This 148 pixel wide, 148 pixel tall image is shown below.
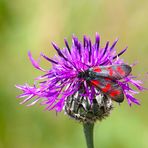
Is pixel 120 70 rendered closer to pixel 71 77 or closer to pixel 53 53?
pixel 71 77

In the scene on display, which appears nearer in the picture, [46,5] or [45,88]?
[45,88]

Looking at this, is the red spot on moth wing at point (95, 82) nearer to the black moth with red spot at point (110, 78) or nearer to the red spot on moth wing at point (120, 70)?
the black moth with red spot at point (110, 78)

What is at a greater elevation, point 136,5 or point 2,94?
point 136,5

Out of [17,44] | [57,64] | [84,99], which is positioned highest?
[17,44]

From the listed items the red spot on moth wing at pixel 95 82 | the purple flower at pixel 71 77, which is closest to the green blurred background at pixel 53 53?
the purple flower at pixel 71 77

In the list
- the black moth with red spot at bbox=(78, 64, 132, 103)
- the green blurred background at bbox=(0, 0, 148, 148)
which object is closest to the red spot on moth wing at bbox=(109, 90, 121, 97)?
the black moth with red spot at bbox=(78, 64, 132, 103)

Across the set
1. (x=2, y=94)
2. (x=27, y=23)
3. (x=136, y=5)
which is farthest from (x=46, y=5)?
(x=2, y=94)

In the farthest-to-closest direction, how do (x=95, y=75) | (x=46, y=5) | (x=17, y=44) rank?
(x=46, y=5) → (x=17, y=44) → (x=95, y=75)

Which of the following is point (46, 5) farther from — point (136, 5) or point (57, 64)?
point (57, 64)

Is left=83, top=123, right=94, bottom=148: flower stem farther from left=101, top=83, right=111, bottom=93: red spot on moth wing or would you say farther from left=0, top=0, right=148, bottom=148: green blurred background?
left=0, top=0, right=148, bottom=148: green blurred background
